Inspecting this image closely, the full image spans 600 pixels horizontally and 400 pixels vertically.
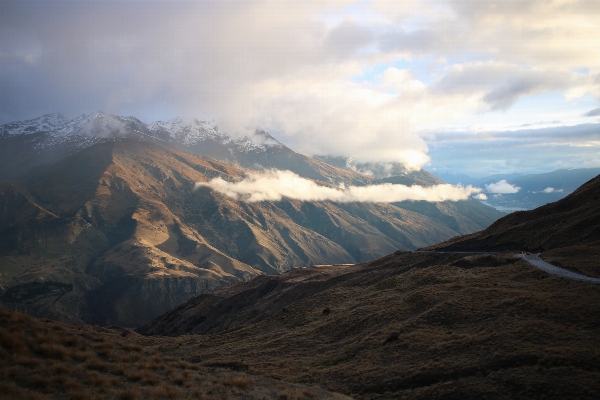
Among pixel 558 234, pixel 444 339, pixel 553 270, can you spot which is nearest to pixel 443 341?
pixel 444 339

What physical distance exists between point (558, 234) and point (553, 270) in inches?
1270

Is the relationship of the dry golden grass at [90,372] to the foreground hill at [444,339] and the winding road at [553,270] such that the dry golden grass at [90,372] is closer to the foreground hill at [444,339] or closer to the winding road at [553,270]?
the foreground hill at [444,339]

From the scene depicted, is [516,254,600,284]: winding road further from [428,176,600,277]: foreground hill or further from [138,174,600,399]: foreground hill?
[138,174,600,399]: foreground hill

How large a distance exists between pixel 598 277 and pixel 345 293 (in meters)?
37.1

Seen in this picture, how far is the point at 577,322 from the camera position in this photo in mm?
30609

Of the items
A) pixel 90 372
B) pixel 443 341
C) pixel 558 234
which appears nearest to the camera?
pixel 90 372

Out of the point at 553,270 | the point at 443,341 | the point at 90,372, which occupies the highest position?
the point at 90,372

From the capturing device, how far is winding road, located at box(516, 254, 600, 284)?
41.8m

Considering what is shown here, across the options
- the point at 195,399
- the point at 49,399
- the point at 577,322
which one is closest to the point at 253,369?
the point at 195,399

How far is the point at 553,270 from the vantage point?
160ft

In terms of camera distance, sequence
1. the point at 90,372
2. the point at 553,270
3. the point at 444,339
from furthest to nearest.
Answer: the point at 553,270
the point at 444,339
the point at 90,372

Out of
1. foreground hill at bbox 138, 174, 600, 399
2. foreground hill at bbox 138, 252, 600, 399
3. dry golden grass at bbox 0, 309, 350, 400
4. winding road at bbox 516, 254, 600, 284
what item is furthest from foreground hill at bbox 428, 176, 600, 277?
dry golden grass at bbox 0, 309, 350, 400

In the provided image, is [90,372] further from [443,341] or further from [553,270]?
[553,270]

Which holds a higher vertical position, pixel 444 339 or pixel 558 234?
pixel 558 234
